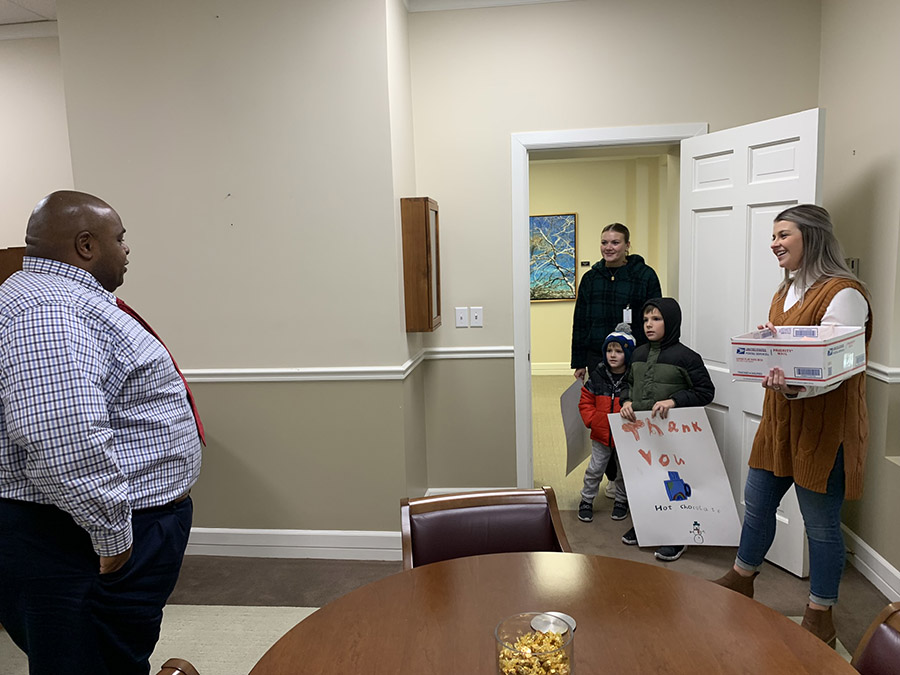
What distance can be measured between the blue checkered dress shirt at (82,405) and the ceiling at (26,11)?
256cm

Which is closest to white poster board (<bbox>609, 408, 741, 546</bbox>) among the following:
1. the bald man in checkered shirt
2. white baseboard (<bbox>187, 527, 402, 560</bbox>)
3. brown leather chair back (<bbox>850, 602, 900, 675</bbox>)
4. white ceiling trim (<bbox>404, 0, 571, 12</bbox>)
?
white baseboard (<bbox>187, 527, 402, 560</bbox>)

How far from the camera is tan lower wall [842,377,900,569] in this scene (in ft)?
8.43

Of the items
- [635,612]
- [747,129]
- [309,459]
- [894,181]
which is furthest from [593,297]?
[635,612]

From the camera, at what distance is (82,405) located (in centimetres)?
141

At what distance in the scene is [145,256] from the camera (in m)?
3.08

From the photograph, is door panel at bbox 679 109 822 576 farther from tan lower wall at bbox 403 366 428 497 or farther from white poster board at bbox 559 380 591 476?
tan lower wall at bbox 403 366 428 497

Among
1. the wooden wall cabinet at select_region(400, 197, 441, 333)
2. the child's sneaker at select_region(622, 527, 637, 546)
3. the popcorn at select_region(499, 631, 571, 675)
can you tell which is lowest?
the child's sneaker at select_region(622, 527, 637, 546)

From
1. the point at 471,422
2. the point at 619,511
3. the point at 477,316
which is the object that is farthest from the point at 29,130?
the point at 619,511

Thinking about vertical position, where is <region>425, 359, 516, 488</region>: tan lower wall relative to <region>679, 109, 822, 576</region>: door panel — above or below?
below

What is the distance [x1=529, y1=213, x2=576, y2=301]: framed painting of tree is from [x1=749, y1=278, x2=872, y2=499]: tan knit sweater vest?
5.41m

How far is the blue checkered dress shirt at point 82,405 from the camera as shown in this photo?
140 cm

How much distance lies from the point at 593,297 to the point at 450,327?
0.78 metres

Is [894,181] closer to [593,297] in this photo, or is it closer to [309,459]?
[593,297]

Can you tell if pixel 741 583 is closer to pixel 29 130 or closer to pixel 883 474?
pixel 883 474
